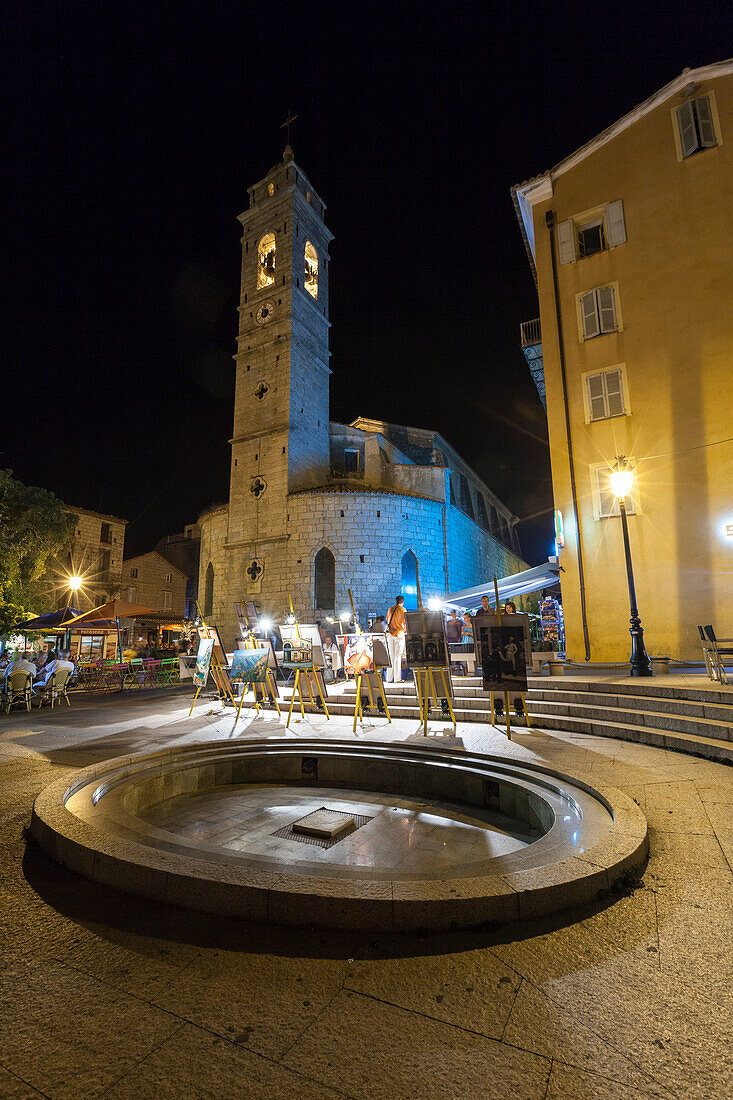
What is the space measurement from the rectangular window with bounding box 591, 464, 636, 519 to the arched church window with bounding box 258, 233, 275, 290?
75.5ft

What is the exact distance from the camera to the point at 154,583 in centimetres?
3825

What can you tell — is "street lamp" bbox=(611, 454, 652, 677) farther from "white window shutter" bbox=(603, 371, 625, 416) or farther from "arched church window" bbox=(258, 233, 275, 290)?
"arched church window" bbox=(258, 233, 275, 290)

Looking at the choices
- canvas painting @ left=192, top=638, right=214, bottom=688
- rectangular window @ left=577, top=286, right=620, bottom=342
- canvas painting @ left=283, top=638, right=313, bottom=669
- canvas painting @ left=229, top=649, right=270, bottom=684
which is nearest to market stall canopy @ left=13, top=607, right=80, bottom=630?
canvas painting @ left=192, top=638, right=214, bottom=688

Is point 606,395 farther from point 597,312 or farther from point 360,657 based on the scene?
point 360,657

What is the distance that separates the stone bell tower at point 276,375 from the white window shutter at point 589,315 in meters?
14.9

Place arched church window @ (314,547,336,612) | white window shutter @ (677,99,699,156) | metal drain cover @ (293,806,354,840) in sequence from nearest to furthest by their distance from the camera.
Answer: metal drain cover @ (293,806,354,840) < white window shutter @ (677,99,699,156) < arched church window @ (314,547,336,612)

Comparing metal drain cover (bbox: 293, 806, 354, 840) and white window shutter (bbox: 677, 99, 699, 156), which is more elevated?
white window shutter (bbox: 677, 99, 699, 156)

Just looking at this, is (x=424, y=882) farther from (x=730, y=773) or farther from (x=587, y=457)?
(x=587, y=457)

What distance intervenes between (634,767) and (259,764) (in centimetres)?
414

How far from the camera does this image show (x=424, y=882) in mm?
2484

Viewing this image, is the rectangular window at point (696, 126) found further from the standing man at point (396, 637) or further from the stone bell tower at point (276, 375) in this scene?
the stone bell tower at point (276, 375)

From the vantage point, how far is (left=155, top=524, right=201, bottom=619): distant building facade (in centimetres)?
4338

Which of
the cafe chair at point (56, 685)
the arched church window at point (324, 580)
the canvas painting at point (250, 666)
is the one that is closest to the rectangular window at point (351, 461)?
the arched church window at point (324, 580)

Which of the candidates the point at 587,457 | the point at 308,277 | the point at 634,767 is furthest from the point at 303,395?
the point at 634,767
